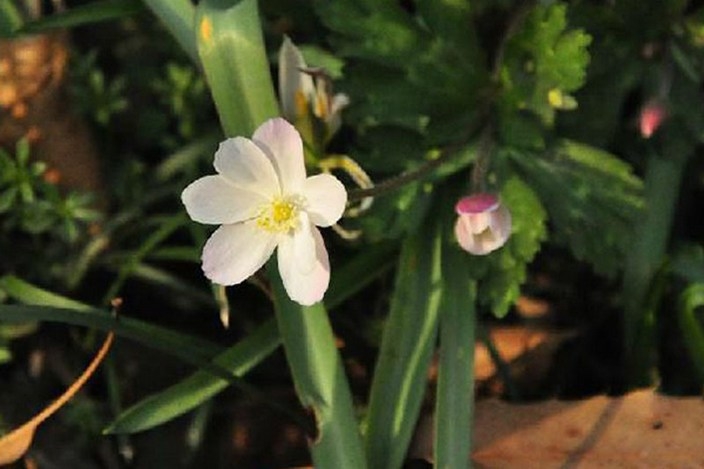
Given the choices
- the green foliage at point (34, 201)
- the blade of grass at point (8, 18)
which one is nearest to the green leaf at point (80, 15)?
the blade of grass at point (8, 18)

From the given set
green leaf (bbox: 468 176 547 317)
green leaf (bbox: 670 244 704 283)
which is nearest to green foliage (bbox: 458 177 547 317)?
green leaf (bbox: 468 176 547 317)

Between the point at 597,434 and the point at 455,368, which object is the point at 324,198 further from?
the point at 597,434

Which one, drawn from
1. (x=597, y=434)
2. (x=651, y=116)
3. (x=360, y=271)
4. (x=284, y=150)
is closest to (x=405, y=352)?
(x=360, y=271)

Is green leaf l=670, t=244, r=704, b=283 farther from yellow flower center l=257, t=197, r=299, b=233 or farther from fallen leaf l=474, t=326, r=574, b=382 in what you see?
yellow flower center l=257, t=197, r=299, b=233

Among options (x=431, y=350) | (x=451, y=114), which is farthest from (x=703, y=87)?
(x=431, y=350)

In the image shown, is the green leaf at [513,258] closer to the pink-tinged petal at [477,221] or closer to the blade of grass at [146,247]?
the pink-tinged petal at [477,221]

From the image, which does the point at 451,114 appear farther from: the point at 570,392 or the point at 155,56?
the point at 155,56
